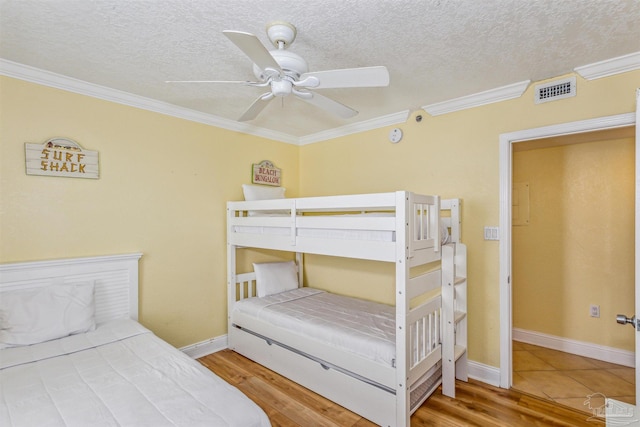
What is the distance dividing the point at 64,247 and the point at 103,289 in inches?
16.3

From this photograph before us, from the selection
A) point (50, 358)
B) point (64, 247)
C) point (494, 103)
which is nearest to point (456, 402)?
point (494, 103)

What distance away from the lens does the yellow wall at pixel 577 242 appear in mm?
2834

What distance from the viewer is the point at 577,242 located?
3074mm

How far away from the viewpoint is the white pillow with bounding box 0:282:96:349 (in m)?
1.89

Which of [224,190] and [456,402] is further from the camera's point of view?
[224,190]

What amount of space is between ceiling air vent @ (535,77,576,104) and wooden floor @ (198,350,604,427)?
2203 mm

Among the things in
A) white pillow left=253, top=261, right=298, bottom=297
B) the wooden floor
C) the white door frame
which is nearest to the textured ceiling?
the white door frame

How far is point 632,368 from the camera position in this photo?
8.89 ft

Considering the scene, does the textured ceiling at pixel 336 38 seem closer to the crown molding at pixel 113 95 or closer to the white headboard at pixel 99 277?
the crown molding at pixel 113 95

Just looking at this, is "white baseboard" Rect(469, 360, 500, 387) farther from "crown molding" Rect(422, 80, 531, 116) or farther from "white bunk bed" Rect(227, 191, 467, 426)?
"crown molding" Rect(422, 80, 531, 116)

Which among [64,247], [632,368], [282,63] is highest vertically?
[282,63]

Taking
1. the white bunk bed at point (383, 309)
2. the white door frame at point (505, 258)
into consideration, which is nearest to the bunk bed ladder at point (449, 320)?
the white bunk bed at point (383, 309)

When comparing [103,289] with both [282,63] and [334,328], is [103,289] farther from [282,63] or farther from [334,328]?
[282,63]

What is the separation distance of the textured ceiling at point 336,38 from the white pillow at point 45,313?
153cm
